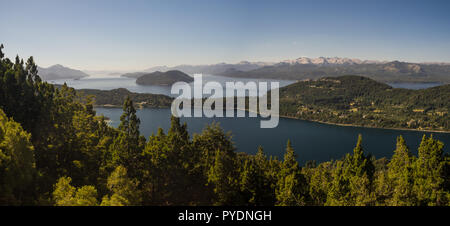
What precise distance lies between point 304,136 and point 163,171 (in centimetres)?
9978

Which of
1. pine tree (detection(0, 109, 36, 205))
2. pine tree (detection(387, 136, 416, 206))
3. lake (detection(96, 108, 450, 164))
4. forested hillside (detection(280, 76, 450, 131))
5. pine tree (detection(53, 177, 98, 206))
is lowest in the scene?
lake (detection(96, 108, 450, 164))

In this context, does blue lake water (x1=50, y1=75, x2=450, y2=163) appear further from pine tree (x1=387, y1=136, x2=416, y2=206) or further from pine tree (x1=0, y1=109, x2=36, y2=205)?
pine tree (x1=0, y1=109, x2=36, y2=205)

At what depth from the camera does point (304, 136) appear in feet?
366

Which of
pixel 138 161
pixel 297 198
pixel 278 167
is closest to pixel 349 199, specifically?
pixel 297 198

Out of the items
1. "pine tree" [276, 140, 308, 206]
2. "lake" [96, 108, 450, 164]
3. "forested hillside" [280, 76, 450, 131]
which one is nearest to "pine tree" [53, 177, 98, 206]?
"pine tree" [276, 140, 308, 206]

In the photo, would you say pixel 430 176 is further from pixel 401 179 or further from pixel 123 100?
pixel 123 100

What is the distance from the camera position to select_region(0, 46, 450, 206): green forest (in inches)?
572

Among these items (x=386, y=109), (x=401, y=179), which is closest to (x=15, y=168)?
(x=401, y=179)

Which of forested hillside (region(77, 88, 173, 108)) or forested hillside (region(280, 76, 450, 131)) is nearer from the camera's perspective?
forested hillside (region(280, 76, 450, 131))

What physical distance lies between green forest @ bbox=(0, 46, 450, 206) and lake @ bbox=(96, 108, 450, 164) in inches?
2531

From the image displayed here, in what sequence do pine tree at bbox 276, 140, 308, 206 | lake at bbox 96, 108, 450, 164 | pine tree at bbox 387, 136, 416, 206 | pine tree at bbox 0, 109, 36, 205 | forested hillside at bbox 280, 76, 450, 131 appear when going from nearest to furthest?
pine tree at bbox 0, 109, 36, 205 < pine tree at bbox 387, 136, 416, 206 < pine tree at bbox 276, 140, 308, 206 < lake at bbox 96, 108, 450, 164 < forested hillside at bbox 280, 76, 450, 131

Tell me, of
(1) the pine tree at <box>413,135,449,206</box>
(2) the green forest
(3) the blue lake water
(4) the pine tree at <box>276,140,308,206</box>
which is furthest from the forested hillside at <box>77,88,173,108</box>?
(1) the pine tree at <box>413,135,449,206</box>

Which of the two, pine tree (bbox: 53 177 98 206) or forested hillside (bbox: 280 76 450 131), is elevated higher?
pine tree (bbox: 53 177 98 206)

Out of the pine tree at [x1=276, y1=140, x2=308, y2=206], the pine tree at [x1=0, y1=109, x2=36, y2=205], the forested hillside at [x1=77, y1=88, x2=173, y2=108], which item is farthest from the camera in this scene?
the forested hillside at [x1=77, y1=88, x2=173, y2=108]
